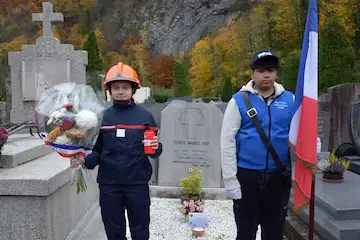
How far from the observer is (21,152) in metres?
3.44

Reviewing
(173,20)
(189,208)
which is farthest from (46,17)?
(173,20)

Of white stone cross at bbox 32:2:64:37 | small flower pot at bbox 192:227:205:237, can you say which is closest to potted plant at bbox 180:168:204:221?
small flower pot at bbox 192:227:205:237

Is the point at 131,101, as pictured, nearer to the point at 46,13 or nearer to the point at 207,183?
the point at 207,183

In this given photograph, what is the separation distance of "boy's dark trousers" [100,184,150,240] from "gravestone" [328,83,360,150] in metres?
7.17

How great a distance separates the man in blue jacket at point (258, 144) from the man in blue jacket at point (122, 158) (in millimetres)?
553

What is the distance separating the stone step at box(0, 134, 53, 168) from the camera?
3.25m

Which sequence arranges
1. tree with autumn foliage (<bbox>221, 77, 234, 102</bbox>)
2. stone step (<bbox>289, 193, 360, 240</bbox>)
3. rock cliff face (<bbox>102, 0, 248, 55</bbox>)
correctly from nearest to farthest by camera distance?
1. stone step (<bbox>289, 193, 360, 240</bbox>)
2. tree with autumn foliage (<bbox>221, 77, 234, 102</bbox>)
3. rock cliff face (<bbox>102, 0, 248, 55</bbox>)

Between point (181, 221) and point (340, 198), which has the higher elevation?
point (340, 198)

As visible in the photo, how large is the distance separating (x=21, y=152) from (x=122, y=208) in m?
1.15

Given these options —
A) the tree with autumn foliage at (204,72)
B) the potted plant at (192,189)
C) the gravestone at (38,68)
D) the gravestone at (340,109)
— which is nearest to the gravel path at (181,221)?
the potted plant at (192,189)

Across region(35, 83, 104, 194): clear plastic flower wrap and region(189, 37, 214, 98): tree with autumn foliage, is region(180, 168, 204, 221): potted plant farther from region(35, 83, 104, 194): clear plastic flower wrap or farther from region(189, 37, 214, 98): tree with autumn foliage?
region(189, 37, 214, 98): tree with autumn foliage

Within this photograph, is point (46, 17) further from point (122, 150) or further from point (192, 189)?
point (122, 150)

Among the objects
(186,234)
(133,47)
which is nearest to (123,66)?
(186,234)

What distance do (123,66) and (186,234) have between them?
2473mm
